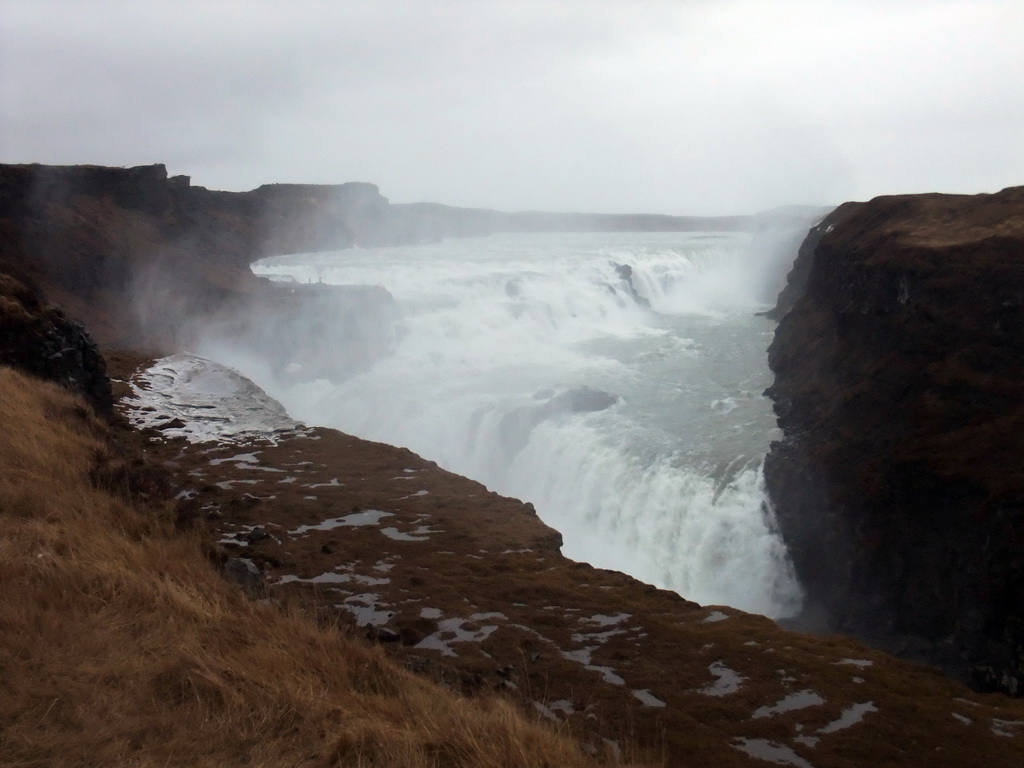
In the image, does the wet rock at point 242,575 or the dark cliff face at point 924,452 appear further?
the dark cliff face at point 924,452

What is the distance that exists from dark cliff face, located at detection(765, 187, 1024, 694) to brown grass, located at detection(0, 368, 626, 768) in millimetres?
8017

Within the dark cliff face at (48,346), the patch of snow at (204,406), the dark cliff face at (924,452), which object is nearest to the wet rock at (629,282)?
the dark cliff face at (924,452)

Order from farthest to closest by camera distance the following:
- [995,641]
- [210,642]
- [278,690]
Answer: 1. [995,641]
2. [210,642]
3. [278,690]

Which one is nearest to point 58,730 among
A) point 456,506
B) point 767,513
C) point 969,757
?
point 969,757

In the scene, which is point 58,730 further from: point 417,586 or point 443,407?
point 443,407

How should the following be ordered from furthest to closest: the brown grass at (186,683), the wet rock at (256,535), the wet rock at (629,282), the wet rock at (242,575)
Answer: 1. the wet rock at (629,282)
2. the wet rock at (256,535)
3. the wet rock at (242,575)
4. the brown grass at (186,683)

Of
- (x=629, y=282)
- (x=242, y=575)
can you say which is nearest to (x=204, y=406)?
(x=242, y=575)

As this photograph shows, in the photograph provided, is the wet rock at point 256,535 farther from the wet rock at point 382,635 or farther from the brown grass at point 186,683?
the wet rock at point 382,635

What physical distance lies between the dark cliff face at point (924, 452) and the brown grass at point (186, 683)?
26.3 ft

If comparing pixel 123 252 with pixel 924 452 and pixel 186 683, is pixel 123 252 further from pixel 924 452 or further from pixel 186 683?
pixel 186 683

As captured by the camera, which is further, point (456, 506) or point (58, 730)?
point (456, 506)

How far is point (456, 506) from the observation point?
8383mm

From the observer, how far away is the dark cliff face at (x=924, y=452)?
9.48 metres

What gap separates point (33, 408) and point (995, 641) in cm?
1058
